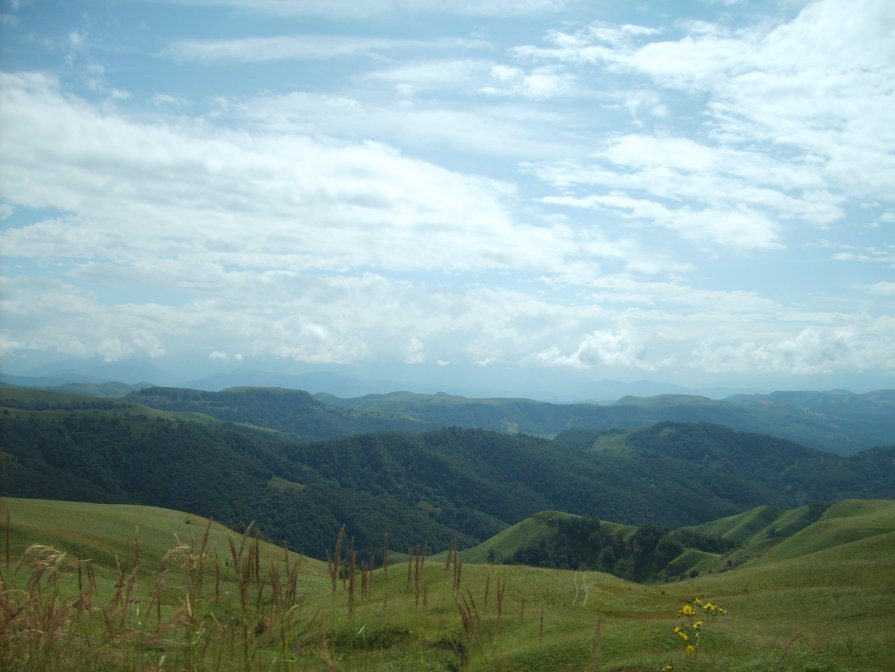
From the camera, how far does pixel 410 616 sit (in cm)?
1097

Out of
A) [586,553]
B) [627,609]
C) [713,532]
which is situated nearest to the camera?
[627,609]

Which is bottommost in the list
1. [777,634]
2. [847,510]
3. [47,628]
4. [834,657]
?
[847,510]

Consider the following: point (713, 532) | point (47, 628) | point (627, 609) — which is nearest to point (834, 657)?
point (627, 609)

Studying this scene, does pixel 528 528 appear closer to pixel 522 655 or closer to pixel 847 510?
pixel 847 510

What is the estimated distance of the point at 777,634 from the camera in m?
19.8

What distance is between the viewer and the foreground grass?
6.03m

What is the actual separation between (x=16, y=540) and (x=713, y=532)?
184 meters

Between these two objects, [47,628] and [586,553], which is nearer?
[47,628]

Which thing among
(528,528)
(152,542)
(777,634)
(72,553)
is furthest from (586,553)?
(777,634)

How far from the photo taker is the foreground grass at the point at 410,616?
6.03 metres

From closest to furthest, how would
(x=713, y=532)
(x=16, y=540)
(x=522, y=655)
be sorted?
(x=522, y=655)
(x=16, y=540)
(x=713, y=532)

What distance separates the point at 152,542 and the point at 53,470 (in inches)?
6640

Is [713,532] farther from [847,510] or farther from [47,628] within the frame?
[47,628]

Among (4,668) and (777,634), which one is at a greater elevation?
(4,668)
